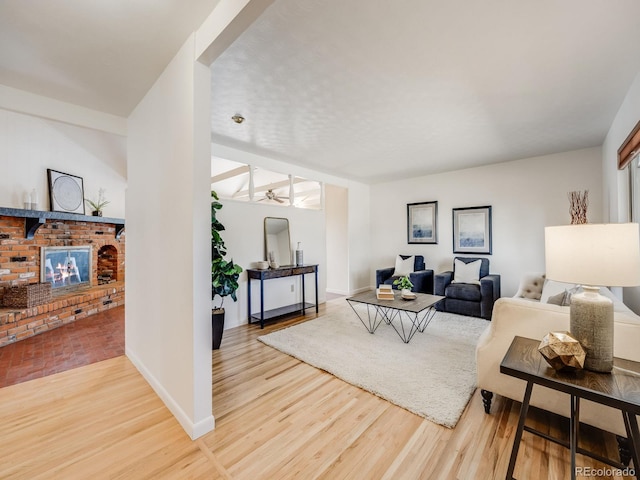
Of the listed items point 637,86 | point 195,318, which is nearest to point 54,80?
point 195,318

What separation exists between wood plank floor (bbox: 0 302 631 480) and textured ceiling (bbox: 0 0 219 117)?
2534 mm

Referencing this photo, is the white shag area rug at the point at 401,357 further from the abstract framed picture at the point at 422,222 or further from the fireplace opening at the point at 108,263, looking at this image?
the fireplace opening at the point at 108,263

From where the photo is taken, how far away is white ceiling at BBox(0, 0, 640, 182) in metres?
1.59

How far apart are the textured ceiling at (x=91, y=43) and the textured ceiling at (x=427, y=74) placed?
15.7 inches

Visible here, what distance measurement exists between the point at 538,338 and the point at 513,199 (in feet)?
12.6

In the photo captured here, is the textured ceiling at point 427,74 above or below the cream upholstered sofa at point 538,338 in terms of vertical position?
above

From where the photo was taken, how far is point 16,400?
6.92 feet

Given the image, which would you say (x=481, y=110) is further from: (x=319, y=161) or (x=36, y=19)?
(x=36, y=19)

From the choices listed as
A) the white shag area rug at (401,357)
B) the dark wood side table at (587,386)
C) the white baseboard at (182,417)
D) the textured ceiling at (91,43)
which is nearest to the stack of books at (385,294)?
the white shag area rug at (401,357)

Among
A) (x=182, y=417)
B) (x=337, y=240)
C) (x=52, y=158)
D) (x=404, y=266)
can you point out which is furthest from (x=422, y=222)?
(x=52, y=158)

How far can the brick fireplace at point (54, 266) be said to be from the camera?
3.54 m

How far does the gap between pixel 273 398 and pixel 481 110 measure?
3.39 m

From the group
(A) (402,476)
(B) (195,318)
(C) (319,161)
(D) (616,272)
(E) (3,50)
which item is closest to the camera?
(D) (616,272)

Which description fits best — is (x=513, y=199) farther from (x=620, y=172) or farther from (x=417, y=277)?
(x=417, y=277)
